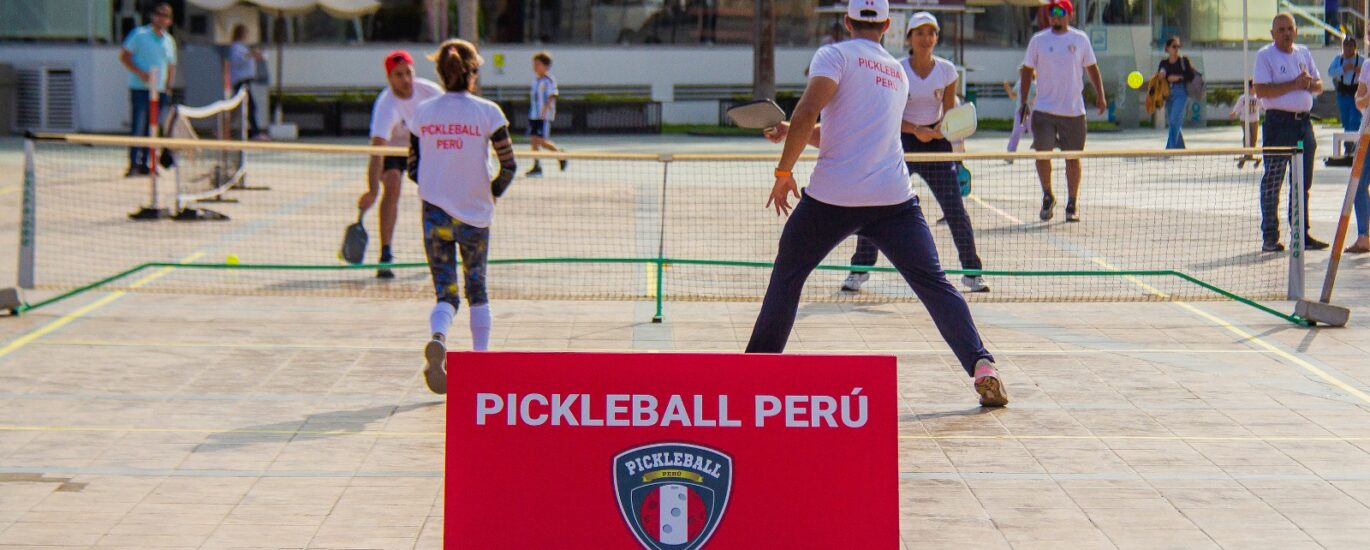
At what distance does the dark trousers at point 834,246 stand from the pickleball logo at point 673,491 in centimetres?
252

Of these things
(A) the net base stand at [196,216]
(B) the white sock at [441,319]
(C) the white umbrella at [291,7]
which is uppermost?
(C) the white umbrella at [291,7]

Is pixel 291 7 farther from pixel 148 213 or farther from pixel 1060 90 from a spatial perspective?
pixel 1060 90

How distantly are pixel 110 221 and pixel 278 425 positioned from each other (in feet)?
31.2

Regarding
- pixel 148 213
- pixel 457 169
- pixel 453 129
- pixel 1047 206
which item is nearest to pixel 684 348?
pixel 457 169

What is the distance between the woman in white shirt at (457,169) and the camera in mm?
7789

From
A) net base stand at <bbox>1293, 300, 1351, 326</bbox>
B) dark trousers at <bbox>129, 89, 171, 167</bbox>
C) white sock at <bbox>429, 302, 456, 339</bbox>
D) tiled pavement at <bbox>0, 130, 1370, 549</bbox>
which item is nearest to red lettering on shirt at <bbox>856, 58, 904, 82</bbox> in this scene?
tiled pavement at <bbox>0, 130, 1370, 549</bbox>

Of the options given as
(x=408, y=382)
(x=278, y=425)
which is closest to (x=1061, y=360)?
(x=408, y=382)

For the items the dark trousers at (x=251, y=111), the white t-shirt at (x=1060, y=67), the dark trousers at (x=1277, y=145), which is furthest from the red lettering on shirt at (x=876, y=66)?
the dark trousers at (x=251, y=111)

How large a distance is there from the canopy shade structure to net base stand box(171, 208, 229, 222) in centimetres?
1519

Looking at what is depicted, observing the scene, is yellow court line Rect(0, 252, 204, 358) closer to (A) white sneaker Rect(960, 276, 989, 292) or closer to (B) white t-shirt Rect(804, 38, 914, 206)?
(B) white t-shirt Rect(804, 38, 914, 206)

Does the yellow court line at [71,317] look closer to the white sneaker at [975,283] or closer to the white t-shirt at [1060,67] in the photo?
the white sneaker at [975,283]

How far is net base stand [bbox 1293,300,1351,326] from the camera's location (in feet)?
32.0

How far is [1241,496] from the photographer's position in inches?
240

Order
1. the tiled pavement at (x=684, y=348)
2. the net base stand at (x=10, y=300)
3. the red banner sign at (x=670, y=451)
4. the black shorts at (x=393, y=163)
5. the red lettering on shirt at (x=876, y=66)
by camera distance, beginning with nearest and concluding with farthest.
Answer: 1. the red banner sign at (x=670, y=451)
2. the tiled pavement at (x=684, y=348)
3. the red lettering on shirt at (x=876, y=66)
4. the net base stand at (x=10, y=300)
5. the black shorts at (x=393, y=163)
